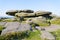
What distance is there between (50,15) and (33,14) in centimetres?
525

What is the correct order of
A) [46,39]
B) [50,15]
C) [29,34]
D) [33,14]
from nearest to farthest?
1. [46,39]
2. [29,34]
3. [33,14]
4. [50,15]

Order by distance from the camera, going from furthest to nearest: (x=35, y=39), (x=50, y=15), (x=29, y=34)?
(x=50, y=15) → (x=29, y=34) → (x=35, y=39)

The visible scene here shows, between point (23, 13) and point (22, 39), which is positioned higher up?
point (22, 39)

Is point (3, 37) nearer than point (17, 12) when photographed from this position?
Yes

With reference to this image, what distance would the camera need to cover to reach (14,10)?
41156 millimetres

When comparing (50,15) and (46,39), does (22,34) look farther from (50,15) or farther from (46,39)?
(50,15)

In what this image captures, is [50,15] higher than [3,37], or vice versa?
[3,37]

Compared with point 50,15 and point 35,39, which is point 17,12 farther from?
point 35,39

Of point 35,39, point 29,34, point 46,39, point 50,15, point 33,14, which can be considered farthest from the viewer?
point 50,15

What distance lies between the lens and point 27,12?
128ft

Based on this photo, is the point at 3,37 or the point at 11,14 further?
the point at 11,14

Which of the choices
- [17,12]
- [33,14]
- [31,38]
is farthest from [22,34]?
[17,12]

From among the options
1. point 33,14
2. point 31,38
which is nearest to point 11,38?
point 31,38

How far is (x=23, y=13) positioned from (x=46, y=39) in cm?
2998
